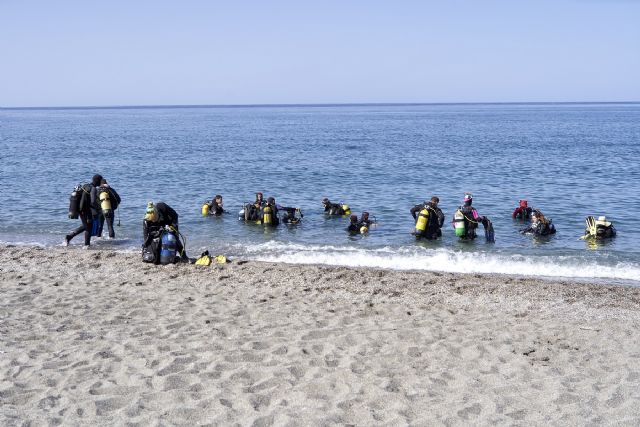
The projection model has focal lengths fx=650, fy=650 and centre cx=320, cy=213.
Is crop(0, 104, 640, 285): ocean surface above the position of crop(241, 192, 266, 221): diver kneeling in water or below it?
below

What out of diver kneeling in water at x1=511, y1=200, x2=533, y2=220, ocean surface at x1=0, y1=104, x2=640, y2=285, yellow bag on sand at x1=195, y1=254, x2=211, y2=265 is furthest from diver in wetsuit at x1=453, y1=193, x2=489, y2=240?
yellow bag on sand at x1=195, y1=254, x2=211, y2=265

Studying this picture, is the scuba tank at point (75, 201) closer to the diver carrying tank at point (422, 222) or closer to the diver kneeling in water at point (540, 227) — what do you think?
the diver carrying tank at point (422, 222)

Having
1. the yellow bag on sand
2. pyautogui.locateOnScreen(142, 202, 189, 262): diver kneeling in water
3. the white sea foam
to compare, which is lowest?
the white sea foam

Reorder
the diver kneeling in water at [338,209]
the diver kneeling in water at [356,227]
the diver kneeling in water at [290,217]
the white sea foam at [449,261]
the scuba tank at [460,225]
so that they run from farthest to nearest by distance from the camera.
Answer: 1. the diver kneeling in water at [338,209]
2. the diver kneeling in water at [290,217]
3. the diver kneeling in water at [356,227]
4. the scuba tank at [460,225]
5. the white sea foam at [449,261]

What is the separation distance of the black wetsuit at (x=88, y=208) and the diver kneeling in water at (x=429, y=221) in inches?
301

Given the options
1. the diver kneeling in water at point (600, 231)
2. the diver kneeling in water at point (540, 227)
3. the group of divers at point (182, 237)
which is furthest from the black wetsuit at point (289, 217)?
the diver kneeling in water at point (600, 231)

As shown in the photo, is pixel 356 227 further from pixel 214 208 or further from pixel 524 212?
pixel 524 212

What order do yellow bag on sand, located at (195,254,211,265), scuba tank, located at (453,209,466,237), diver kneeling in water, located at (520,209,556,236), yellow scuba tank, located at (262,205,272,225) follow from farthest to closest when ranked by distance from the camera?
yellow scuba tank, located at (262,205,272,225)
diver kneeling in water, located at (520,209,556,236)
scuba tank, located at (453,209,466,237)
yellow bag on sand, located at (195,254,211,265)

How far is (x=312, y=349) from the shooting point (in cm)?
785

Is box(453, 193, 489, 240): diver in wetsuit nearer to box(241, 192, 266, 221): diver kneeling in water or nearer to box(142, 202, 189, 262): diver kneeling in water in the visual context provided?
box(241, 192, 266, 221): diver kneeling in water

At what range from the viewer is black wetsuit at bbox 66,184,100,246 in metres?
14.8

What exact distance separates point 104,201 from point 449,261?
790cm

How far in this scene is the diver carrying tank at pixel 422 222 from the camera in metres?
15.8

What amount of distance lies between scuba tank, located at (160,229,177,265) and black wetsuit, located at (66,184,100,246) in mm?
3182
